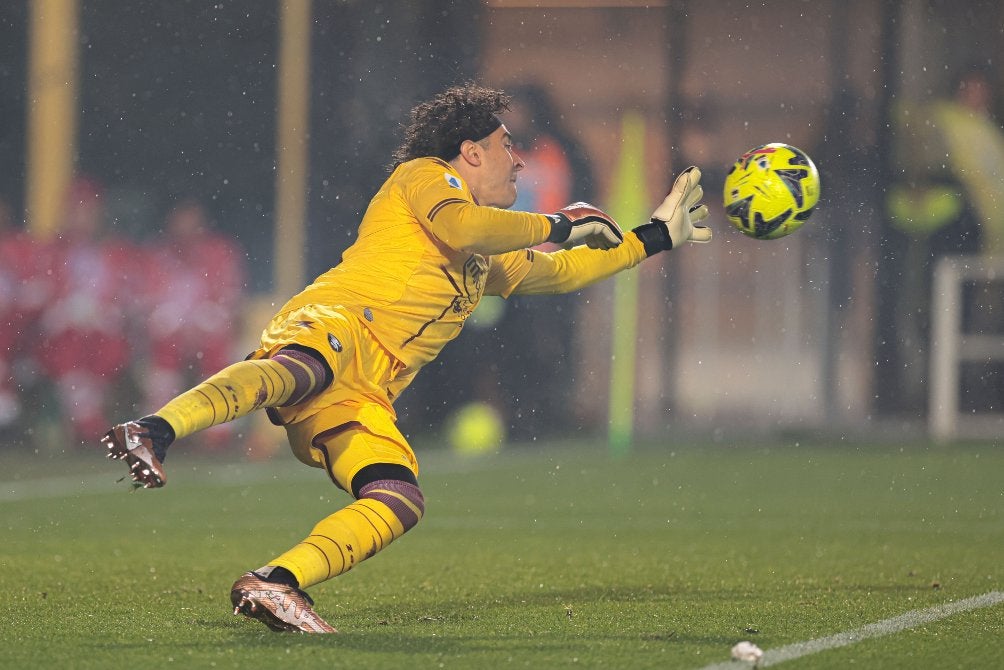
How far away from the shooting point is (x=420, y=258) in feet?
19.0

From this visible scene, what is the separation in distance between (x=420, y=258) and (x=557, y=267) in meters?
0.78

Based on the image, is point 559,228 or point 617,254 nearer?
point 559,228

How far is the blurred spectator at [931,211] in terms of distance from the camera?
17.2m

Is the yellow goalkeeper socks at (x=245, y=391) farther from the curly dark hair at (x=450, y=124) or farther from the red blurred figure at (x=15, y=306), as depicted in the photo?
the red blurred figure at (x=15, y=306)

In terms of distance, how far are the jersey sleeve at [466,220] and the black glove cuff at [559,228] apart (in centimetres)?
3

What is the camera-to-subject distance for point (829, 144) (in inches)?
730

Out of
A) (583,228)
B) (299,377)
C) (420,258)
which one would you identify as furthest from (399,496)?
(583,228)

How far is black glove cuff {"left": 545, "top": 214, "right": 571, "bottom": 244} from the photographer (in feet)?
19.1

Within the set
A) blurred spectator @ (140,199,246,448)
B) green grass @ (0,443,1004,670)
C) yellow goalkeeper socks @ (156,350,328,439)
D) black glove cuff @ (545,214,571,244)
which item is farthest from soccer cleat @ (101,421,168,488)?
blurred spectator @ (140,199,246,448)

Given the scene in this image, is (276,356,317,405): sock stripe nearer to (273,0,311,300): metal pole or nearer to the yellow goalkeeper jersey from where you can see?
the yellow goalkeeper jersey

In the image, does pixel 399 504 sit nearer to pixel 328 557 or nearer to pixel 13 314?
pixel 328 557

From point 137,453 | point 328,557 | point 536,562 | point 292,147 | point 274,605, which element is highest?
point 292,147

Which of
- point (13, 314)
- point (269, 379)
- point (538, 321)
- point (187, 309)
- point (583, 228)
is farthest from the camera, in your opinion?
point (538, 321)

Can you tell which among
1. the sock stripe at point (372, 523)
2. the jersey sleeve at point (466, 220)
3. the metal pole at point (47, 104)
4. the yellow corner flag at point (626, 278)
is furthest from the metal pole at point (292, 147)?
the sock stripe at point (372, 523)
